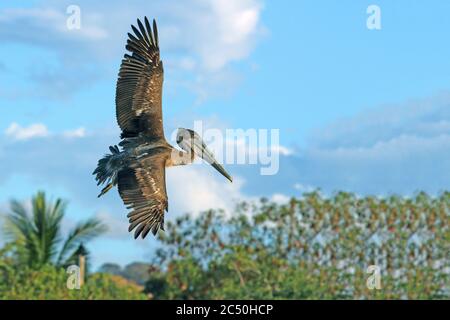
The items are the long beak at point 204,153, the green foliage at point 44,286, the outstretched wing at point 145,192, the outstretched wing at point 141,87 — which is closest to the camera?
the long beak at point 204,153

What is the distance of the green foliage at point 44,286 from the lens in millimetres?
22750

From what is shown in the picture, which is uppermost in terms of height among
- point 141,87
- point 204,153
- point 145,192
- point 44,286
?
point 141,87

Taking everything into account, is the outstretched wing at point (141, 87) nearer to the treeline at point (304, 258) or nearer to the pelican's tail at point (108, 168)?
the pelican's tail at point (108, 168)

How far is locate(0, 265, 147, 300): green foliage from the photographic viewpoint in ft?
74.6

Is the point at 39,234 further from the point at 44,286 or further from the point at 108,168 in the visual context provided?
the point at 108,168

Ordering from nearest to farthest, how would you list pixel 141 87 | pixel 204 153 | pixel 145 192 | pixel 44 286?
pixel 204 153
pixel 145 192
pixel 141 87
pixel 44 286

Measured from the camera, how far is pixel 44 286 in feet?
74.3

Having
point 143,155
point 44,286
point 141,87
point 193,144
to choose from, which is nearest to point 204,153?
point 193,144

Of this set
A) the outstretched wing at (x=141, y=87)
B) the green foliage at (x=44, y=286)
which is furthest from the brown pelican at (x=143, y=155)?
the green foliage at (x=44, y=286)

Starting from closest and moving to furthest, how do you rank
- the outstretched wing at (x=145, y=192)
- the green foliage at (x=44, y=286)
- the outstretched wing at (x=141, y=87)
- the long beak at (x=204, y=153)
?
the long beak at (x=204, y=153), the outstretched wing at (x=145, y=192), the outstretched wing at (x=141, y=87), the green foliage at (x=44, y=286)

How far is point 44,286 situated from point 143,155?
17100 mm

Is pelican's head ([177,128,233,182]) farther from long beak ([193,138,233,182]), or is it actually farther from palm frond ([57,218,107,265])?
palm frond ([57,218,107,265])

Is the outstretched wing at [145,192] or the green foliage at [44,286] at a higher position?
the outstretched wing at [145,192]
